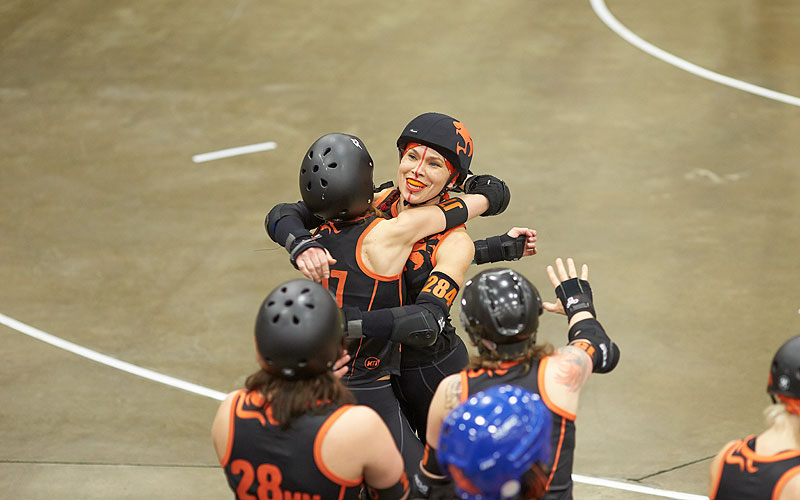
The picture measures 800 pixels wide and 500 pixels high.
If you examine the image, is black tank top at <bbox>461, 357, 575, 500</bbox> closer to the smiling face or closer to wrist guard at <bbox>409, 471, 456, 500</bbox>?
wrist guard at <bbox>409, 471, 456, 500</bbox>

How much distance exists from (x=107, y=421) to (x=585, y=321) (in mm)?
3998

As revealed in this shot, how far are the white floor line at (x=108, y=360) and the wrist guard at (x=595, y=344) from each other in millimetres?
3673

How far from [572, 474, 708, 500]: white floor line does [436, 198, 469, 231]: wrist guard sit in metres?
2.14

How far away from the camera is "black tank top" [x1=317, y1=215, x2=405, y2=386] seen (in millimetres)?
4258

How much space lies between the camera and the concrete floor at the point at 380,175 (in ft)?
21.4

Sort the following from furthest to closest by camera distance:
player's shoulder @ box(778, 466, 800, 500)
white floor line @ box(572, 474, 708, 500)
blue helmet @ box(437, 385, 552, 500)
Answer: white floor line @ box(572, 474, 708, 500)
player's shoulder @ box(778, 466, 800, 500)
blue helmet @ box(437, 385, 552, 500)

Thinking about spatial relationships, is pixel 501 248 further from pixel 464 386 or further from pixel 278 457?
pixel 278 457

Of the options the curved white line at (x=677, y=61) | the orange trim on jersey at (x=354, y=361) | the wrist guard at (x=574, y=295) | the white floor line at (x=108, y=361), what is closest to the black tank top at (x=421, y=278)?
the orange trim on jersey at (x=354, y=361)

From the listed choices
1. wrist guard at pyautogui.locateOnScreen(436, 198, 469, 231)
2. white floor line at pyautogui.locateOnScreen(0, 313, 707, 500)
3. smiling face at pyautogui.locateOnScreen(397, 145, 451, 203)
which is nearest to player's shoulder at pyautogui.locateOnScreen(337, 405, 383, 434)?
wrist guard at pyautogui.locateOnScreen(436, 198, 469, 231)

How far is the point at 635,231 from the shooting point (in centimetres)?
864

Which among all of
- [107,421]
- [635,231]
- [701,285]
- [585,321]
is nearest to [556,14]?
[635,231]

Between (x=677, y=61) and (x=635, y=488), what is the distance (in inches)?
278

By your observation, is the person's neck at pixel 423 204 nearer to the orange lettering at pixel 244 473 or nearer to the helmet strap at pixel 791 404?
the orange lettering at pixel 244 473

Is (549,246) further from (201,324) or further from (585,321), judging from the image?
(585,321)
